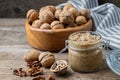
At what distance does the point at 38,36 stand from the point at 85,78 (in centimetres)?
21

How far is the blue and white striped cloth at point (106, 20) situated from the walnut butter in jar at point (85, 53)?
134 millimetres

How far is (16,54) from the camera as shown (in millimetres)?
811

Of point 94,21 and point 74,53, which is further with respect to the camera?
point 94,21

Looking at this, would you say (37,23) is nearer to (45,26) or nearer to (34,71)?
(45,26)

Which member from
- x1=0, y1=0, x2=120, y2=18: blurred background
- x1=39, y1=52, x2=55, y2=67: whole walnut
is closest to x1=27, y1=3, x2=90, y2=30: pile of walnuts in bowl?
x1=39, y1=52, x2=55, y2=67: whole walnut

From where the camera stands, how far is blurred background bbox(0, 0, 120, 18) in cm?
115

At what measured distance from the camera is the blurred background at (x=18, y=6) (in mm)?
1146

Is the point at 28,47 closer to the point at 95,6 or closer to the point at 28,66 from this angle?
the point at 28,66

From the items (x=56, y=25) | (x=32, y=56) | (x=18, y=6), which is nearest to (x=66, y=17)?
(x=56, y=25)

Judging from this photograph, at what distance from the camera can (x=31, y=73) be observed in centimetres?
69

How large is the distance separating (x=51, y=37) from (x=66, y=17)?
0.07 m

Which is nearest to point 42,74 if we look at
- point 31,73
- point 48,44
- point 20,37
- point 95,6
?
point 31,73

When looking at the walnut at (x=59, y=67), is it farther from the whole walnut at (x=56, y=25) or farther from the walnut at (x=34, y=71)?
the whole walnut at (x=56, y=25)

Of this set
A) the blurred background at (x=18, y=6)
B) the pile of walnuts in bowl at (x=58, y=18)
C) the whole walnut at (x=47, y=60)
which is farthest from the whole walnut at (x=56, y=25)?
the blurred background at (x=18, y=6)
